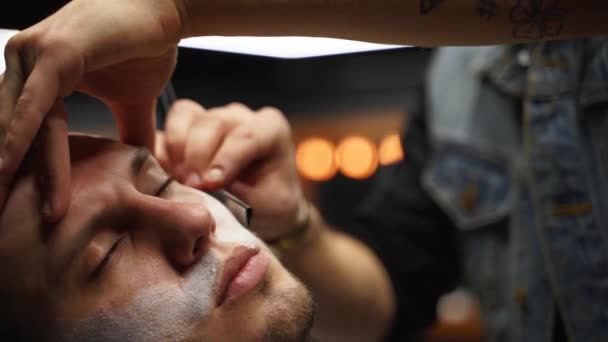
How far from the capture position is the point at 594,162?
4.19 ft

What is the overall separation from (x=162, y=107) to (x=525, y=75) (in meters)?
0.78

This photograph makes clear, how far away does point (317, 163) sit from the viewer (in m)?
3.77

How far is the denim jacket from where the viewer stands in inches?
50.0

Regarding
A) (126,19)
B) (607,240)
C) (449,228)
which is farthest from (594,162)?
(126,19)

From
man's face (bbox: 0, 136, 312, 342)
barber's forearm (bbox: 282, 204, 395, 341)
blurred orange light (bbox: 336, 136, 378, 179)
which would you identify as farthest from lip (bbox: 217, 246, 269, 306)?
blurred orange light (bbox: 336, 136, 378, 179)

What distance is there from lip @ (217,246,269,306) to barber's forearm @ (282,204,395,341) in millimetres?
436

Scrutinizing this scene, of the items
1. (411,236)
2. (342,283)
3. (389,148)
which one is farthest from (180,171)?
(389,148)

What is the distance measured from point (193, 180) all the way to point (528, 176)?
2.51 ft

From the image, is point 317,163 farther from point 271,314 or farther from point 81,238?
point 81,238

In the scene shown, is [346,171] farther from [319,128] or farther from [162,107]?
[162,107]

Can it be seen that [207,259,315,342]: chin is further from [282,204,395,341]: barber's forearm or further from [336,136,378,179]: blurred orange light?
[336,136,378,179]: blurred orange light

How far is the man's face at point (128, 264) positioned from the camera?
75 centimetres

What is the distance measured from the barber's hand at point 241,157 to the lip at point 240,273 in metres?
0.19

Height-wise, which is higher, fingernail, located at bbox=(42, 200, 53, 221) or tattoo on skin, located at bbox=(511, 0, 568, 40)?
tattoo on skin, located at bbox=(511, 0, 568, 40)
